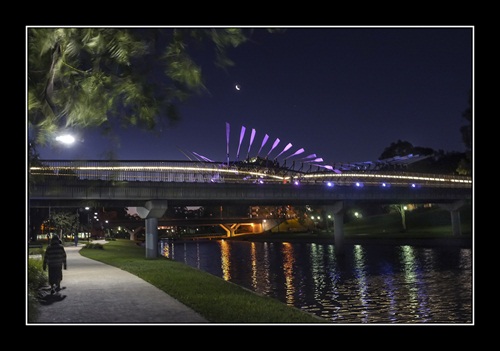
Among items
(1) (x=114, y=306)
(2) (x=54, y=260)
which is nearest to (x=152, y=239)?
(2) (x=54, y=260)

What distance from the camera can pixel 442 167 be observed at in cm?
13850

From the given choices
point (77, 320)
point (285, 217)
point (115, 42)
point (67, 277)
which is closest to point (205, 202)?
point (67, 277)

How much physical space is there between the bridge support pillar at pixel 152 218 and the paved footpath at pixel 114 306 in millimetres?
28041

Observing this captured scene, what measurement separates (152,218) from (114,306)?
38582 mm

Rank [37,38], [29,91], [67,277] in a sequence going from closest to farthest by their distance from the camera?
[37,38] → [29,91] → [67,277]

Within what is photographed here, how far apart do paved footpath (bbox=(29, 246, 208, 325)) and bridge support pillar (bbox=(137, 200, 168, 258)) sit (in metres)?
28.0

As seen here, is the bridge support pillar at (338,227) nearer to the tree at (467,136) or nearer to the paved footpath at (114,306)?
the tree at (467,136)

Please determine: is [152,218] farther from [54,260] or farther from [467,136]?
[467,136]

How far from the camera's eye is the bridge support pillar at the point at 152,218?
53656 mm

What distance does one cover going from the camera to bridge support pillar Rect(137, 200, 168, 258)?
53.7 meters

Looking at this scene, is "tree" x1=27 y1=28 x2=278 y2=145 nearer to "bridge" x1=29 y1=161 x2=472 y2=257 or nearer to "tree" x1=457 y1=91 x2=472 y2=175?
"bridge" x1=29 y1=161 x2=472 y2=257
